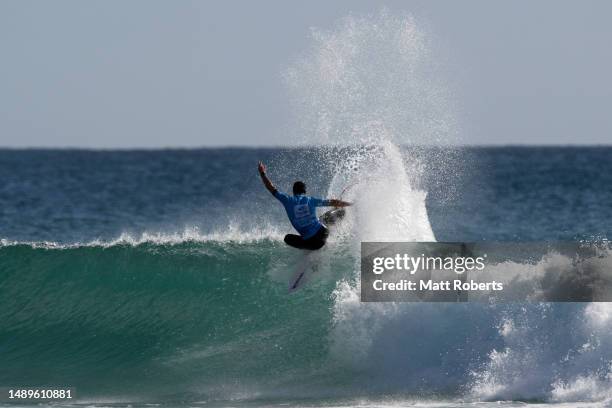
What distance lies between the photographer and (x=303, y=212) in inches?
644

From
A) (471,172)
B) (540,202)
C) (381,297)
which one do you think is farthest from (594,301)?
(471,172)

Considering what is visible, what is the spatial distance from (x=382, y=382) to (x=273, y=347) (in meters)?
1.86

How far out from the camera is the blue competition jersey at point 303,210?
639 inches

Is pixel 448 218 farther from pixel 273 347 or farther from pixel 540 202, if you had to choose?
pixel 273 347

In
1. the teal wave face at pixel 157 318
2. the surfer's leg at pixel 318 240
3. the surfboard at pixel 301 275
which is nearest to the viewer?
the teal wave face at pixel 157 318

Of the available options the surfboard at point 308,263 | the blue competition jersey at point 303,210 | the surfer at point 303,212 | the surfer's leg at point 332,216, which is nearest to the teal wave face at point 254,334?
the surfboard at point 308,263

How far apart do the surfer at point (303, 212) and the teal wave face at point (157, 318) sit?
1.33 metres

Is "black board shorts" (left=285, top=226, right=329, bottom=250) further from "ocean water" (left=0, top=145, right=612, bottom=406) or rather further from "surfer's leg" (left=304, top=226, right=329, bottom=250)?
"ocean water" (left=0, top=145, right=612, bottom=406)

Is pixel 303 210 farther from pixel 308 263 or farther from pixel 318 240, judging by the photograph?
pixel 308 263

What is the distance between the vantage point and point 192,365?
54.5 feet

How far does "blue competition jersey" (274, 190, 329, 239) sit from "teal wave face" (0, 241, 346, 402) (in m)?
1.58

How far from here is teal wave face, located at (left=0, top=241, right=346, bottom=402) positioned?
16.5m

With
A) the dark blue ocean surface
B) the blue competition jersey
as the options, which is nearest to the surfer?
the blue competition jersey

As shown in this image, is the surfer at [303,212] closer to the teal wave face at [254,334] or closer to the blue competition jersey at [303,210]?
the blue competition jersey at [303,210]
